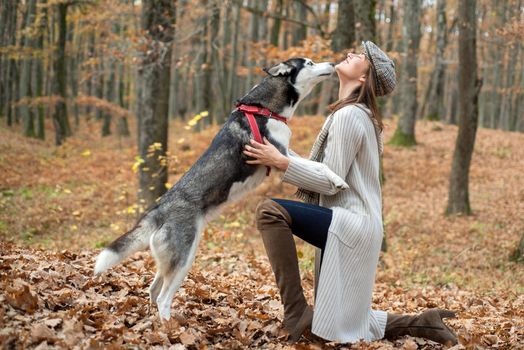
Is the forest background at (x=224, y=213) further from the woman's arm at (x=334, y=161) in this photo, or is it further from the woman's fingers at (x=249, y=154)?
the woman's fingers at (x=249, y=154)

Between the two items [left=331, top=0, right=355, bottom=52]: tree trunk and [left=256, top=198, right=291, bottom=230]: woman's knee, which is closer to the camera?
[left=256, top=198, right=291, bottom=230]: woman's knee

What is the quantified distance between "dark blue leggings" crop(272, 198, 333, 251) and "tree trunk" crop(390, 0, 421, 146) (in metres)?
14.6

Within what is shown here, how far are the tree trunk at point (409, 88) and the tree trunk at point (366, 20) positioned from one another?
8.98 m

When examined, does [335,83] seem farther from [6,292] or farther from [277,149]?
[6,292]

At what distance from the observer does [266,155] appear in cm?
402

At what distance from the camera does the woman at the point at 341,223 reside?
3863 mm

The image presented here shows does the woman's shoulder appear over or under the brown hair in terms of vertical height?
under

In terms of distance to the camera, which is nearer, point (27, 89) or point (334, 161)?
point (334, 161)

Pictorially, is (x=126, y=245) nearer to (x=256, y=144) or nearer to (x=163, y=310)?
(x=163, y=310)

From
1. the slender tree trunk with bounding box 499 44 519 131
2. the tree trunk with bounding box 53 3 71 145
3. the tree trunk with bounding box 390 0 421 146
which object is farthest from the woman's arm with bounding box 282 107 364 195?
the slender tree trunk with bounding box 499 44 519 131

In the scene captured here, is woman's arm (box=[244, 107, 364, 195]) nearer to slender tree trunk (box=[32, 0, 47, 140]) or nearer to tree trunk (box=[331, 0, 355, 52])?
tree trunk (box=[331, 0, 355, 52])

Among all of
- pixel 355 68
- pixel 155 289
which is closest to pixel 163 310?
pixel 155 289

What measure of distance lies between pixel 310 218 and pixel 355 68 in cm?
125

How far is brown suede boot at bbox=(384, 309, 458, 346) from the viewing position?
4117 millimetres
